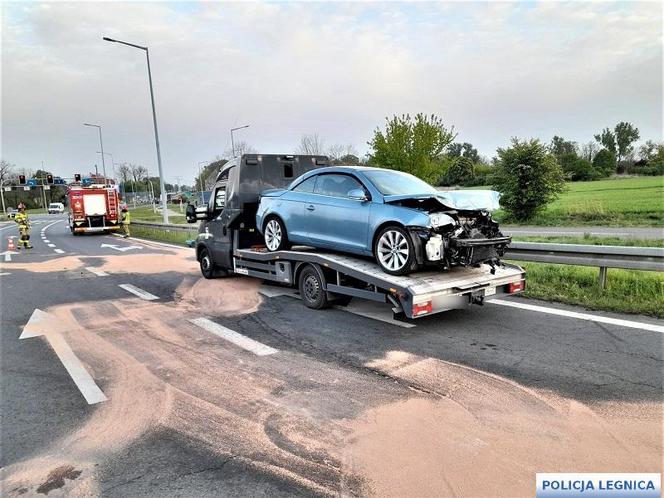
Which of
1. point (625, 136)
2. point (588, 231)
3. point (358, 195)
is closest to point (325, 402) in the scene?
point (358, 195)

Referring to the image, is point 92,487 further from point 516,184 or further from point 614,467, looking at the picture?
point 516,184

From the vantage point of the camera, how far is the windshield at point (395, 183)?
21.8 ft

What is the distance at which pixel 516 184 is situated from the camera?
2241 cm

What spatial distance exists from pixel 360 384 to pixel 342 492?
62.7 inches

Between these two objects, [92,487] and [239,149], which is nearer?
[92,487]

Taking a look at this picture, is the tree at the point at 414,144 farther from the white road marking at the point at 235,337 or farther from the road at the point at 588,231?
the white road marking at the point at 235,337

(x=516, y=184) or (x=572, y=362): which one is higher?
(x=516, y=184)

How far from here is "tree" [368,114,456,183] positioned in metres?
20.8

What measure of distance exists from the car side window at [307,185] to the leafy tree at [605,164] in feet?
237

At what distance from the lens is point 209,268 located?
10.3m

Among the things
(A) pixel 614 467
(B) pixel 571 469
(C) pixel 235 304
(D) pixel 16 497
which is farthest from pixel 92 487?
(C) pixel 235 304

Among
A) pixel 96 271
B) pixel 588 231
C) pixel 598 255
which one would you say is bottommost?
pixel 588 231

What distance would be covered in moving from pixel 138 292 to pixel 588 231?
1723 cm

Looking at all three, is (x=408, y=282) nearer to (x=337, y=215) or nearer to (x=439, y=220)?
(x=439, y=220)
